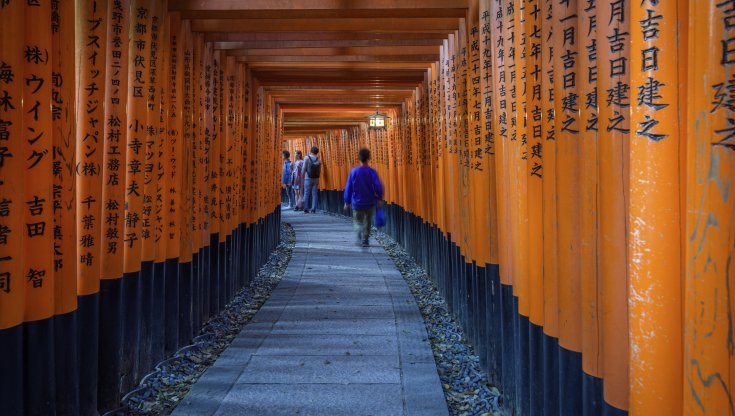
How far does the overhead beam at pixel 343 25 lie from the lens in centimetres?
573

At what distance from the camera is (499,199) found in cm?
395

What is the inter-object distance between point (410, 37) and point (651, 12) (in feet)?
15.8

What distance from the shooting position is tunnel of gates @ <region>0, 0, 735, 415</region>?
5.51 ft

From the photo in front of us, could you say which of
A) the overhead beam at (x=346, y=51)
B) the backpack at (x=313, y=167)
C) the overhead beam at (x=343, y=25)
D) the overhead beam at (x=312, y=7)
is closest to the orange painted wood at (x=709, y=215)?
the overhead beam at (x=312, y=7)

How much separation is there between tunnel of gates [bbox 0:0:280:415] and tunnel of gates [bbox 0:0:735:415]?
0.01m

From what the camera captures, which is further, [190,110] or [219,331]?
[219,331]

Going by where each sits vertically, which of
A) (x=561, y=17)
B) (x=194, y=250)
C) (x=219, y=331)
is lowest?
(x=219, y=331)

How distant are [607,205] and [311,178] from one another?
56.6ft

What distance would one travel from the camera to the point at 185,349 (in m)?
5.19

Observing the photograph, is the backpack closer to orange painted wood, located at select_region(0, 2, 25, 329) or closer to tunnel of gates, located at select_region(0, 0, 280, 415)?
tunnel of gates, located at select_region(0, 0, 280, 415)

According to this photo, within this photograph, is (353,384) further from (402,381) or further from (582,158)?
(582,158)

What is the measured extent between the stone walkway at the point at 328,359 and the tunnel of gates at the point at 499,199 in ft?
1.80

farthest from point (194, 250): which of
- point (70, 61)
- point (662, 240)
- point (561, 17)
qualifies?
point (662, 240)

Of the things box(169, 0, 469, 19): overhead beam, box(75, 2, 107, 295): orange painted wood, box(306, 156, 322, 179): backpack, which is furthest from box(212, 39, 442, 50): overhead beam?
box(306, 156, 322, 179): backpack
